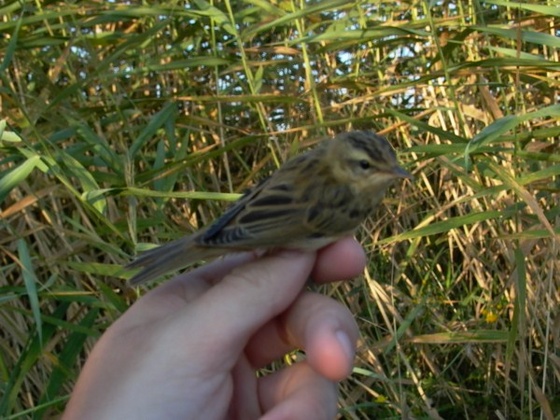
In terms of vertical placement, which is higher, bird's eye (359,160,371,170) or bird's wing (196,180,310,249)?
bird's eye (359,160,371,170)

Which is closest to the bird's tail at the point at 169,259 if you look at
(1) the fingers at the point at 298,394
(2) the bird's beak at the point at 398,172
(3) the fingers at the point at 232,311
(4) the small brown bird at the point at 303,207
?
(4) the small brown bird at the point at 303,207

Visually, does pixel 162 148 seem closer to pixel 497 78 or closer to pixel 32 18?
pixel 32 18

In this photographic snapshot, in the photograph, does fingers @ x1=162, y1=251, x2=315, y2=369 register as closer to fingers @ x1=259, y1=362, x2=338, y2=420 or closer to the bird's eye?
fingers @ x1=259, y1=362, x2=338, y2=420

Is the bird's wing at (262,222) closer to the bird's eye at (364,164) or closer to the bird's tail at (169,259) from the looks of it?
the bird's tail at (169,259)

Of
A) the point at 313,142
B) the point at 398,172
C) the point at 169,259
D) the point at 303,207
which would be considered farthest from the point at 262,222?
the point at 313,142

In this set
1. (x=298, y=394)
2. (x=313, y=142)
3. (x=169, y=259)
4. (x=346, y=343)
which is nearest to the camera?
(x=346, y=343)

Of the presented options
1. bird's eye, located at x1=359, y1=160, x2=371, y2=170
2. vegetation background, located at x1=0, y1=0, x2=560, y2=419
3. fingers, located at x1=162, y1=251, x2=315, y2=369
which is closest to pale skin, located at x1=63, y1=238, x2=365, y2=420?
fingers, located at x1=162, y1=251, x2=315, y2=369

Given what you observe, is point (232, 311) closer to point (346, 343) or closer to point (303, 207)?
point (346, 343)

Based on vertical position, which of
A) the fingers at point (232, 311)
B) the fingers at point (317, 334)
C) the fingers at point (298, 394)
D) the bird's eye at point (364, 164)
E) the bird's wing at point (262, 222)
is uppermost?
the bird's eye at point (364, 164)
